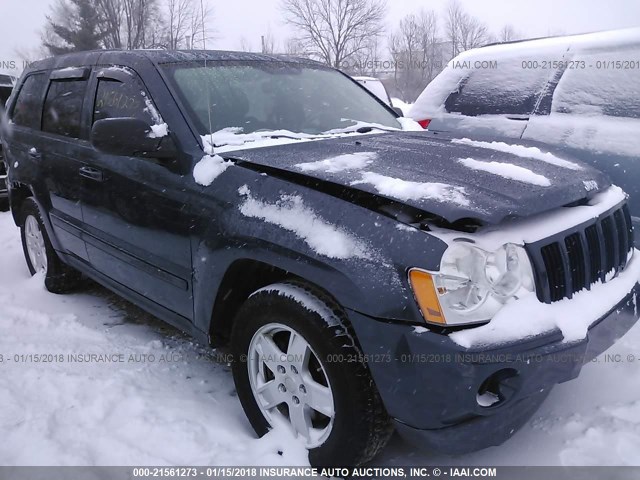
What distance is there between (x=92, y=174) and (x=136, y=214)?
1.90 feet

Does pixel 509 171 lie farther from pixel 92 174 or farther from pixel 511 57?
pixel 511 57

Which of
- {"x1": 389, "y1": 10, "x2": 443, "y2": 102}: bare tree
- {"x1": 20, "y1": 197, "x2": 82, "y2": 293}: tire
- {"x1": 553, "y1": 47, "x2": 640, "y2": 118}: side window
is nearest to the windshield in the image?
{"x1": 553, "y1": 47, "x2": 640, "y2": 118}: side window

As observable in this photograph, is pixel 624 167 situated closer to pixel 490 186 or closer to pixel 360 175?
pixel 490 186

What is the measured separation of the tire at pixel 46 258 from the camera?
4.23m

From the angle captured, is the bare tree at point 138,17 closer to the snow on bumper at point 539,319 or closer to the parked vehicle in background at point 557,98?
the parked vehicle in background at point 557,98

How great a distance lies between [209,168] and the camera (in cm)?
245

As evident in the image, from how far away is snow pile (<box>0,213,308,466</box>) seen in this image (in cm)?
233

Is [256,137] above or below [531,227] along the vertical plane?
above

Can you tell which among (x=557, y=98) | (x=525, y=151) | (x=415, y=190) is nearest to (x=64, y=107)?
(x=415, y=190)

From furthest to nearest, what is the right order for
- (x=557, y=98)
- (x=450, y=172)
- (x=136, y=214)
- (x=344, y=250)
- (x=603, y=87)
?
1. (x=557, y=98)
2. (x=603, y=87)
3. (x=136, y=214)
4. (x=450, y=172)
5. (x=344, y=250)

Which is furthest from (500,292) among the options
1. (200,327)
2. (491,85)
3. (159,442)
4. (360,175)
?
(491,85)

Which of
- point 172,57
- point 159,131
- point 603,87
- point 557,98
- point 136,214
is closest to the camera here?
point 159,131

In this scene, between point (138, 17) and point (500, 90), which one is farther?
point (138, 17)

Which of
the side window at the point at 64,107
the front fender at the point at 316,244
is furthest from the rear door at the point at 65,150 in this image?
the front fender at the point at 316,244
